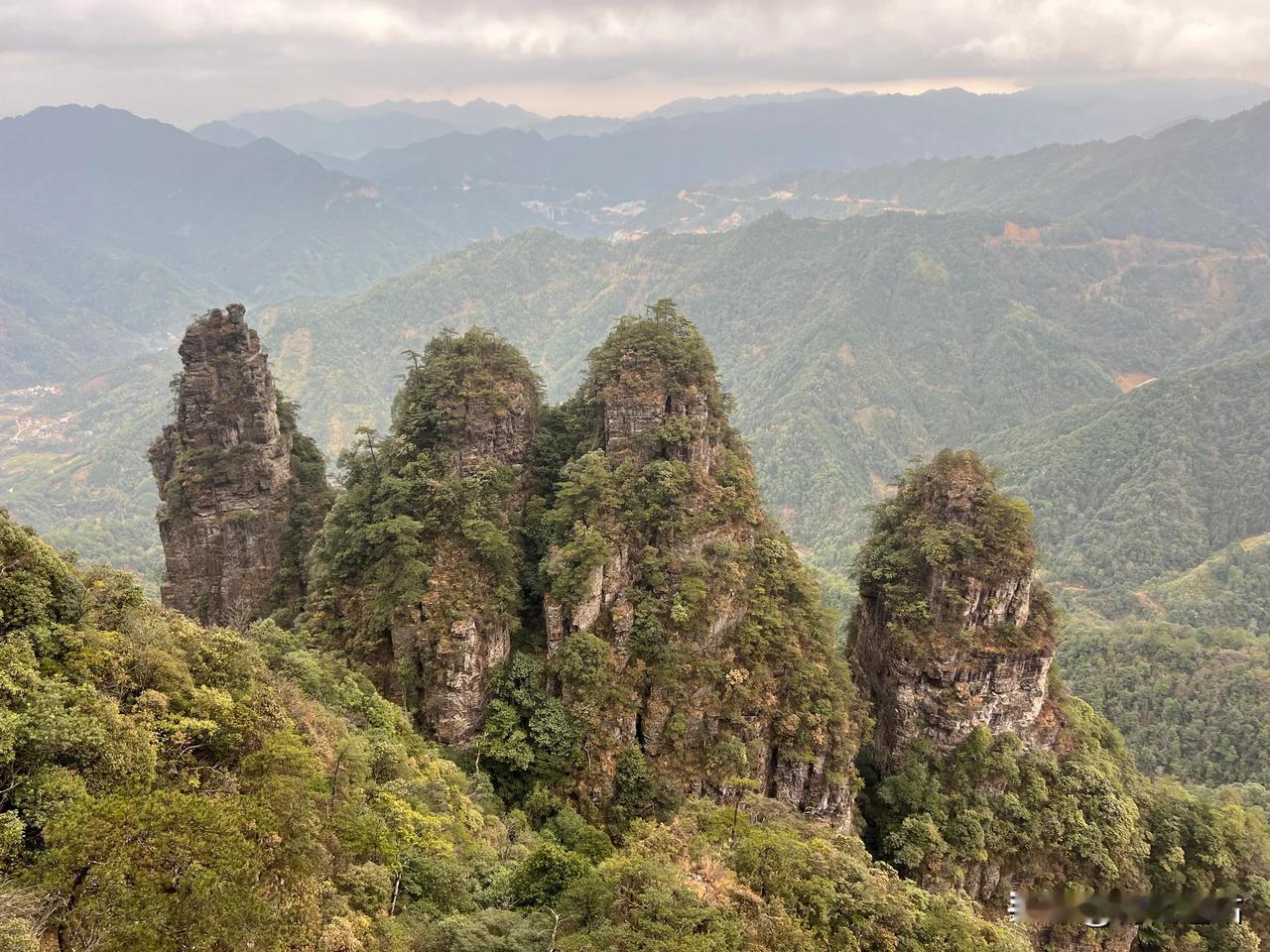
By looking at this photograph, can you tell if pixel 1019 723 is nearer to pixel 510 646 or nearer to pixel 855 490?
pixel 510 646

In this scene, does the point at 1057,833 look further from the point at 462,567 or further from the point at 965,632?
the point at 462,567

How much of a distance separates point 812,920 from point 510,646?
65.6 feet

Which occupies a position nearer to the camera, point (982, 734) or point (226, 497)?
point (982, 734)

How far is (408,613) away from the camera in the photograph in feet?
113

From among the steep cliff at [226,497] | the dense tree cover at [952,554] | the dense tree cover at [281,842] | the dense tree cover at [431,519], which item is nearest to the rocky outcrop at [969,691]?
the dense tree cover at [952,554]

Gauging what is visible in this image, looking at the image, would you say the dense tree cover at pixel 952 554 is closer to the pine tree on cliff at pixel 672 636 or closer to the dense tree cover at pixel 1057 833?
the pine tree on cliff at pixel 672 636

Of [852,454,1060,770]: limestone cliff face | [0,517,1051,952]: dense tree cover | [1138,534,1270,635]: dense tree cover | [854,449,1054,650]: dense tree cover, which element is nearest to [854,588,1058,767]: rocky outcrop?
[852,454,1060,770]: limestone cliff face

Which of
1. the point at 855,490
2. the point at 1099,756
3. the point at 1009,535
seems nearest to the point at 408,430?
the point at 1009,535

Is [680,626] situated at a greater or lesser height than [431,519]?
lesser

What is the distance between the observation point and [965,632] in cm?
3716

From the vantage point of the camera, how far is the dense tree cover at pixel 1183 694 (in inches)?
2854

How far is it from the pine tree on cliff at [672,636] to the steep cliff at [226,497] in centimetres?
1628

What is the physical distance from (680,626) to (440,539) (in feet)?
42.1

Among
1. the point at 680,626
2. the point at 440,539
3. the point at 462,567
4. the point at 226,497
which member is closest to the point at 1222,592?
the point at 680,626
